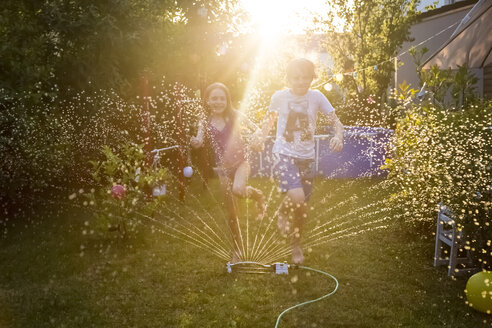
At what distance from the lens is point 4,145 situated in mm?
7371

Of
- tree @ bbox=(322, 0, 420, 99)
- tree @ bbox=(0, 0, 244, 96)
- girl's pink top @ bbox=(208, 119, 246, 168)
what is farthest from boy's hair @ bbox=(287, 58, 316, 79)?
tree @ bbox=(322, 0, 420, 99)

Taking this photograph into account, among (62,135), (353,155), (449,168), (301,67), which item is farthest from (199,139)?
(353,155)

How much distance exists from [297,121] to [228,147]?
2.72 ft

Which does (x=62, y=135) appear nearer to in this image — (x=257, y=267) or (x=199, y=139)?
(x=199, y=139)

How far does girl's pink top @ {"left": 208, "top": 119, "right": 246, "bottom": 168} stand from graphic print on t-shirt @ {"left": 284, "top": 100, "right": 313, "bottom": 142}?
0.56 m

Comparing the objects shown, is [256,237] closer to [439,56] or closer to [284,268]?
[284,268]

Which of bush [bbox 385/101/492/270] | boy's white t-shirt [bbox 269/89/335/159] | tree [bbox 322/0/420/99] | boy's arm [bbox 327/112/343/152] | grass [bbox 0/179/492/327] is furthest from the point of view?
tree [bbox 322/0/420/99]

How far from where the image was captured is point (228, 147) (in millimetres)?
5277

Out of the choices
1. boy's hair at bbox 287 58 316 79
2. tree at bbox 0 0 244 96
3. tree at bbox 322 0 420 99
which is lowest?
boy's hair at bbox 287 58 316 79

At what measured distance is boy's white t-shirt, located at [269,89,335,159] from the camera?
5.16 meters

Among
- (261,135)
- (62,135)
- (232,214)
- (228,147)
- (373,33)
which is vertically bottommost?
(232,214)

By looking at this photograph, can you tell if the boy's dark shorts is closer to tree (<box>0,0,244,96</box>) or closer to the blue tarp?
tree (<box>0,0,244,96</box>)

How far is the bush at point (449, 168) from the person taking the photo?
4.58 metres

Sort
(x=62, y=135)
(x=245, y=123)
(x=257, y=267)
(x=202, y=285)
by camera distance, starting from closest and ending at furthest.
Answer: (x=202, y=285)
(x=257, y=267)
(x=245, y=123)
(x=62, y=135)
